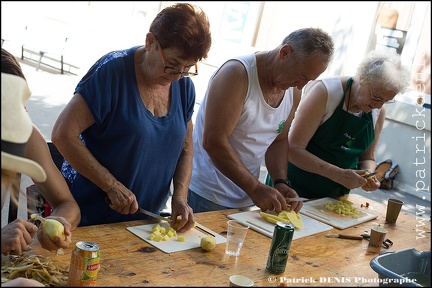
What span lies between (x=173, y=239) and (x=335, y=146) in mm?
1587

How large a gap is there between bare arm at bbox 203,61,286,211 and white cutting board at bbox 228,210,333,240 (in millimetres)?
93

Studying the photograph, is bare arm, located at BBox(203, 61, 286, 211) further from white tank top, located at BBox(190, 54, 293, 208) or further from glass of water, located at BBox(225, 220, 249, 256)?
glass of water, located at BBox(225, 220, 249, 256)

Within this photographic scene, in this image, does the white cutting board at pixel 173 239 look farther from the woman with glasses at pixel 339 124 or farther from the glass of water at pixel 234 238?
the woman with glasses at pixel 339 124

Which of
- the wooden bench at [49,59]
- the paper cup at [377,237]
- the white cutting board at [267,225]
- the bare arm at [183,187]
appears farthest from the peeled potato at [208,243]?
the wooden bench at [49,59]

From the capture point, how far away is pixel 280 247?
7.06ft

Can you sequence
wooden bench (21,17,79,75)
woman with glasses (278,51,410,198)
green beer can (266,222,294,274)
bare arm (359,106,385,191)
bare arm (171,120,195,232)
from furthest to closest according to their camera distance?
A: wooden bench (21,17,79,75)
bare arm (359,106,385,191)
woman with glasses (278,51,410,198)
bare arm (171,120,195,232)
green beer can (266,222,294,274)

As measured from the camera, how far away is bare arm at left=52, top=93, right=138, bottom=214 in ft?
7.72

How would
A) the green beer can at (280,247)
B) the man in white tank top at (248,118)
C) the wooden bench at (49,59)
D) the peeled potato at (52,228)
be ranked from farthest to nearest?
the wooden bench at (49,59) → the man in white tank top at (248,118) → the green beer can at (280,247) → the peeled potato at (52,228)

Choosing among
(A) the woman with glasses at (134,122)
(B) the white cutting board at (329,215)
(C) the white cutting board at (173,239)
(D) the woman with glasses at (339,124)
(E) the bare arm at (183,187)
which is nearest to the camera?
(C) the white cutting board at (173,239)

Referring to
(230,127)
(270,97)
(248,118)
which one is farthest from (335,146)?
(230,127)

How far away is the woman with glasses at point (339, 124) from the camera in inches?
130

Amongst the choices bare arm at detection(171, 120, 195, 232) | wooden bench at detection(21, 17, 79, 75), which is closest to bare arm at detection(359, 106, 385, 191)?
bare arm at detection(171, 120, 195, 232)

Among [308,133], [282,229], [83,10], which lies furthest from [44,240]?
[83,10]

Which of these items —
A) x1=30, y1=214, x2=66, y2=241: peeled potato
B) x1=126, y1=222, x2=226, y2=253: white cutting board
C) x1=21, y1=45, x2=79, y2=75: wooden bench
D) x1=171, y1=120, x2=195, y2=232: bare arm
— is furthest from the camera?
x1=21, y1=45, x2=79, y2=75: wooden bench
